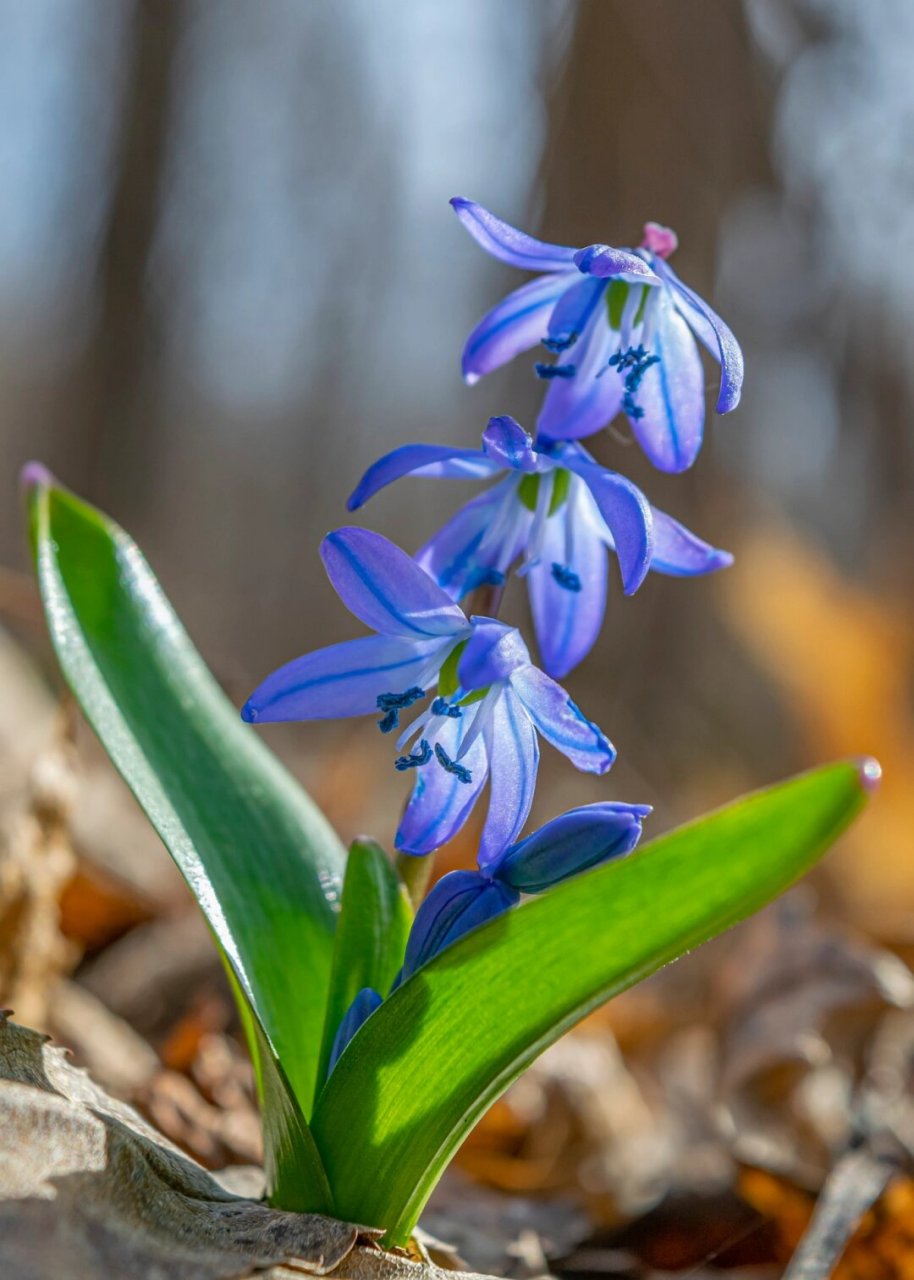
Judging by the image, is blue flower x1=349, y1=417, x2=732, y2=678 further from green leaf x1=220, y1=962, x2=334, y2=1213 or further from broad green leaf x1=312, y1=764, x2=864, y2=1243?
green leaf x1=220, y1=962, x2=334, y2=1213

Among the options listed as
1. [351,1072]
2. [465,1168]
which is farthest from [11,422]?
[351,1072]

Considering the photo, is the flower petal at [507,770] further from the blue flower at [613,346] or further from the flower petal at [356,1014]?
the blue flower at [613,346]

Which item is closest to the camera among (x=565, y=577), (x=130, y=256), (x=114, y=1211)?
(x=114, y=1211)

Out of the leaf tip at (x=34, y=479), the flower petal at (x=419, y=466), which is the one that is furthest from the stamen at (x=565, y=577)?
the leaf tip at (x=34, y=479)

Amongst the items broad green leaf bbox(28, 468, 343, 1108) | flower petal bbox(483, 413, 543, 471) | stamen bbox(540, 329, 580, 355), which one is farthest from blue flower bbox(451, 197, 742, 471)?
broad green leaf bbox(28, 468, 343, 1108)

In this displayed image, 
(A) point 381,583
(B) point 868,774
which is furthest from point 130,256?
(B) point 868,774

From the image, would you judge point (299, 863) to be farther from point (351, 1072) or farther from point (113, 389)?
point (113, 389)

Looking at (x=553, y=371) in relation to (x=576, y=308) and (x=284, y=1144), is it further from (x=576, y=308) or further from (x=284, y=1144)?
(x=284, y=1144)
